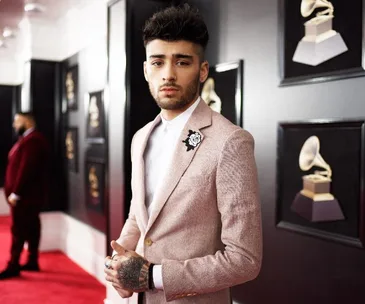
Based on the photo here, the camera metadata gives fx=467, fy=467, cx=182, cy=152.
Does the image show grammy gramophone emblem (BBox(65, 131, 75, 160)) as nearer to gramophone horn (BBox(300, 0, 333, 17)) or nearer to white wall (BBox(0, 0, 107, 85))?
white wall (BBox(0, 0, 107, 85))

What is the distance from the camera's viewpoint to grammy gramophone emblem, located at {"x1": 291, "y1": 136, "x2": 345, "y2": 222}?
7.39 ft

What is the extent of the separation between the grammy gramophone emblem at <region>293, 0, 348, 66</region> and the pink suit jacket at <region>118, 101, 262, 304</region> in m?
1.08

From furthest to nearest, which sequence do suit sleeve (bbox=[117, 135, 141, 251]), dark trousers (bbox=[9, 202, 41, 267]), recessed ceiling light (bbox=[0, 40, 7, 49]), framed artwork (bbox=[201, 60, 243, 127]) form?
recessed ceiling light (bbox=[0, 40, 7, 49])
dark trousers (bbox=[9, 202, 41, 267])
framed artwork (bbox=[201, 60, 243, 127])
suit sleeve (bbox=[117, 135, 141, 251])

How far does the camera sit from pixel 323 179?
89.7 inches

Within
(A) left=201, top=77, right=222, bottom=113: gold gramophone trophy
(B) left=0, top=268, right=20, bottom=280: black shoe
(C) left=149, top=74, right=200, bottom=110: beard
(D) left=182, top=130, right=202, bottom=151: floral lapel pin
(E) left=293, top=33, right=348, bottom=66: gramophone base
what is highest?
(E) left=293, top=33, right=348, bottom=66: gramophone base

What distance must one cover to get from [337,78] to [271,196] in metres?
0.79

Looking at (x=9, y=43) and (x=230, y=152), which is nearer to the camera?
(x=230, y=152)

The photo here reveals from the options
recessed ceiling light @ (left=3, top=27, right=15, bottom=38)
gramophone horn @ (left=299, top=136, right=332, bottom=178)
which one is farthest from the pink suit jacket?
recessed ceiling light @ (left=3, top=27, right=15, bottom=38)

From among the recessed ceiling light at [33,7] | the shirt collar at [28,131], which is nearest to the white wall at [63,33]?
the recessed ceiling light at [33,7]

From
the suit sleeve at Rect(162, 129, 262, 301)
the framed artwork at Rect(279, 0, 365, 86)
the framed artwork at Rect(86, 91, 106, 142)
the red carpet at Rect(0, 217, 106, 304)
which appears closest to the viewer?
the suit sleeve at Rect(162, 129, 262, 301)

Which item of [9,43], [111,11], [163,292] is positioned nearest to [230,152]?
[163,292]

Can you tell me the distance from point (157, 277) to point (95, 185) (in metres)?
3.60

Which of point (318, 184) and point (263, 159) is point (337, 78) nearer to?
point (318, 184)

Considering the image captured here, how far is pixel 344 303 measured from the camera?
2.21 meters
